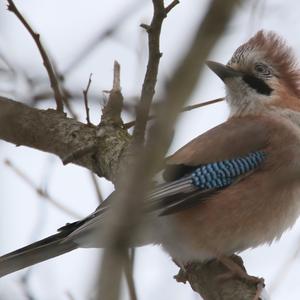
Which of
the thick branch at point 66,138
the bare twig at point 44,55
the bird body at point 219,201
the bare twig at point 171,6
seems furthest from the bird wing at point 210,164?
the bare twig at point 171,6

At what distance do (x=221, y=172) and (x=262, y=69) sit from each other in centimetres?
163

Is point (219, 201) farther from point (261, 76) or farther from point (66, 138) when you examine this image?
point (261, 76)

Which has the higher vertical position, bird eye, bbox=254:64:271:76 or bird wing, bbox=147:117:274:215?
bird eye, bbox=254:64:271:76

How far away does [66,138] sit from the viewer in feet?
18.4

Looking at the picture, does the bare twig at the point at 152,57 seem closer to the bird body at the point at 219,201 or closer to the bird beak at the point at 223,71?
the bird body at the point at 219,201

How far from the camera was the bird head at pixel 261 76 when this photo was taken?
6.55 m

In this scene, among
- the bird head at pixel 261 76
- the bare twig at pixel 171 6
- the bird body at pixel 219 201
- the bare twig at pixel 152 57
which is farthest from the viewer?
the bird head at pixel 261 76

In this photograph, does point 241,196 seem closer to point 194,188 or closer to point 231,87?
point 194,188

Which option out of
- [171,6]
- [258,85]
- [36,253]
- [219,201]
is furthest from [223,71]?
[36,253]

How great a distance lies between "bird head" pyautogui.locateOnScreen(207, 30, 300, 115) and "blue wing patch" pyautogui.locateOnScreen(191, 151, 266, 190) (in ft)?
3.70

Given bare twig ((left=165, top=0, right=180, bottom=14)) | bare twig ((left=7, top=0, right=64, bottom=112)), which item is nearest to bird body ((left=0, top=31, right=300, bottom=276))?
bare twig ((left=7, top=0, right=64, bottom=112))

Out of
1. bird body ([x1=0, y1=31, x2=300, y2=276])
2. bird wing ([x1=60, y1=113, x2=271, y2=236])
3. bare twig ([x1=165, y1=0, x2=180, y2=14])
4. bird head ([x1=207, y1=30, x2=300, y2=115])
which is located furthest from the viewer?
bird head ([x1=207, y1=30, x2=300, y2=115])

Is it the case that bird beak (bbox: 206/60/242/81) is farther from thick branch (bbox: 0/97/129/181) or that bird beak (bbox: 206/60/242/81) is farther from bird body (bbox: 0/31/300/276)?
thick branch (bbox: 0/97/129/181)

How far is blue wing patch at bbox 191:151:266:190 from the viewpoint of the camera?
543 centimetres
